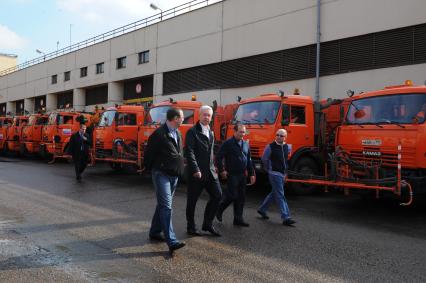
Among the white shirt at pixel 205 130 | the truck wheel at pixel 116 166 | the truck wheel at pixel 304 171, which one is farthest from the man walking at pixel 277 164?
the truck wheel at pixel 116 166

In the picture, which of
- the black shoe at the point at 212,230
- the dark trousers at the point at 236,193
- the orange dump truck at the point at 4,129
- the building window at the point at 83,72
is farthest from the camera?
the building window at the point at 83,72

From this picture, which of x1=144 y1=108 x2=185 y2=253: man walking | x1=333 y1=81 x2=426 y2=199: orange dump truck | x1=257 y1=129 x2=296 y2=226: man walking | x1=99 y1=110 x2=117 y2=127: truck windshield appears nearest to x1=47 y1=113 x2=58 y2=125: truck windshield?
x1=99 y1=110 x2=117 y2=127: truck windshield

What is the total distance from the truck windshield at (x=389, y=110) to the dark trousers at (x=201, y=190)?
168 inches

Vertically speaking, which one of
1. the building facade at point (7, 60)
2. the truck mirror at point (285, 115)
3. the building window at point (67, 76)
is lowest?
the truck mirror at point (285, 115)

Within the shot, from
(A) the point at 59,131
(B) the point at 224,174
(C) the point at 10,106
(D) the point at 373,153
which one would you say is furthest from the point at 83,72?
(B) the point at 224,174

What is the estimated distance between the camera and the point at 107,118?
15.8 metres

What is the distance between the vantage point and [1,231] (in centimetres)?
648

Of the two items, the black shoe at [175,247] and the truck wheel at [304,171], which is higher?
the truck wheel at [304,171]

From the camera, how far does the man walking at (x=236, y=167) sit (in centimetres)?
706

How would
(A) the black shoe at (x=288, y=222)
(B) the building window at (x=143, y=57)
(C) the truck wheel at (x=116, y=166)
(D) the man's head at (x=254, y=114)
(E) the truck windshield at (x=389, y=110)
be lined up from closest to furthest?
(A) the black shoe at (x=288, y=222), (E) the truck windshield at (x=389, y=110), (D) the man's head at (x=254, y=114), (C) the truck wheel at (x=116, y=166), (B) the building window at (x=143, y=57)

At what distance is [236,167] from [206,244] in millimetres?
1500

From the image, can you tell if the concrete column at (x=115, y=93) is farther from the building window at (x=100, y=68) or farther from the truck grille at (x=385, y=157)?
Result: the truck grille at (x=385, y=157)

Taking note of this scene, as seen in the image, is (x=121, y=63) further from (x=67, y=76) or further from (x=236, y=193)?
(x=236, y=193)

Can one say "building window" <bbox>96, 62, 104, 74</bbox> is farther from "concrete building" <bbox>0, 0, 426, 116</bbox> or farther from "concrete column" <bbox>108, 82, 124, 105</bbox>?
"concrete column" <bbox>108, 82, 124, 105</bbox>
